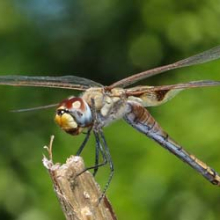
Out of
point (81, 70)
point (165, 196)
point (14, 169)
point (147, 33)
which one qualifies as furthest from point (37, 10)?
point (165, 196)

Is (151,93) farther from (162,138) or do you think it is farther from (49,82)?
(49,82)

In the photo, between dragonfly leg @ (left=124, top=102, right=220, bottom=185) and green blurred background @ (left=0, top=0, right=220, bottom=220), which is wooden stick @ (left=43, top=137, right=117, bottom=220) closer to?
dragonfly leg @ (left=124, top=102, right=220, bottom=185)

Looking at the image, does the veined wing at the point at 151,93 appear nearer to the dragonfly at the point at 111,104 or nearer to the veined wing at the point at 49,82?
the dragonfly at the point at 111,104

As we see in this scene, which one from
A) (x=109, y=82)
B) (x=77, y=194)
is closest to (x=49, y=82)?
(x=77, y=194)

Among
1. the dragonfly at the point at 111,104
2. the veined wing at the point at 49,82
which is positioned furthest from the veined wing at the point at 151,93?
the veined wing at the point at 49,82

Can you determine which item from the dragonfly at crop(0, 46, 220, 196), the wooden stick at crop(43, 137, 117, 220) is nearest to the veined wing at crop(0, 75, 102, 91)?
the dragonfly at crop(0, 46, 220, 196)

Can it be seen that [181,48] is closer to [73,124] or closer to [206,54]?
[206,54]
